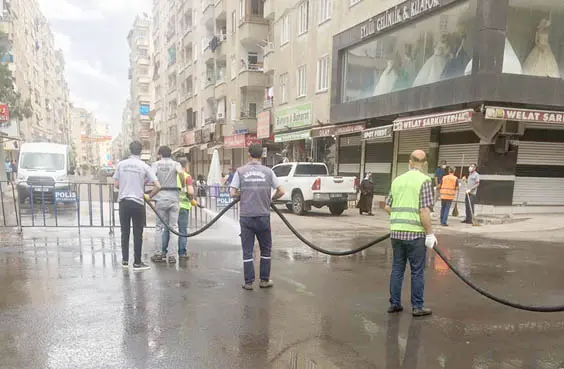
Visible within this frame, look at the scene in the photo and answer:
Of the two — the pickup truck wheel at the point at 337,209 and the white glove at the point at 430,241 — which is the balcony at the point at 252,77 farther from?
the white glove at the point at 430,241

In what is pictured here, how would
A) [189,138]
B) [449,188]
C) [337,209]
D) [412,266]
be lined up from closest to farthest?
[412,266] → [449,188] → [337,209] → [189,138]

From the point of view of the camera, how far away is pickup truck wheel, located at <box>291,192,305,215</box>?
15469 mm

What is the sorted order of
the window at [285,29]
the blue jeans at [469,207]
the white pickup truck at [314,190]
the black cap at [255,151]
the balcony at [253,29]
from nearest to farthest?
the black cap at [255,151] < the blue jeans at [469,207] < the white pickup truck at [314,190] < the window at [285,29] < the balcony at [253,29]

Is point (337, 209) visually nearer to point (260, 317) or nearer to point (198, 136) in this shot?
point (260, 317)

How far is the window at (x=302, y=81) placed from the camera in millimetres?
22797

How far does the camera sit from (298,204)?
618 inches

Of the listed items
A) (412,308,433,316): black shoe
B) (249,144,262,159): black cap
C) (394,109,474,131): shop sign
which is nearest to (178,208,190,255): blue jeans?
(249,144,262,159): black cap

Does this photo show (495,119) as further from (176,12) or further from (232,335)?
(176,12)

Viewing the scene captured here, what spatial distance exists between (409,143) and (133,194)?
13.3m

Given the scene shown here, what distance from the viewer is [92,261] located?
6.96 meters

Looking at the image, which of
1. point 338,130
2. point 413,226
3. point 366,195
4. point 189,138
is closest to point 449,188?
point 366,195

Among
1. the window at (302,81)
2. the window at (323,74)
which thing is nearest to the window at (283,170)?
the window at (323,74)

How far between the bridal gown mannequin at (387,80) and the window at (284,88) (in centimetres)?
826

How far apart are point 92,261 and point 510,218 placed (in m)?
12.4
